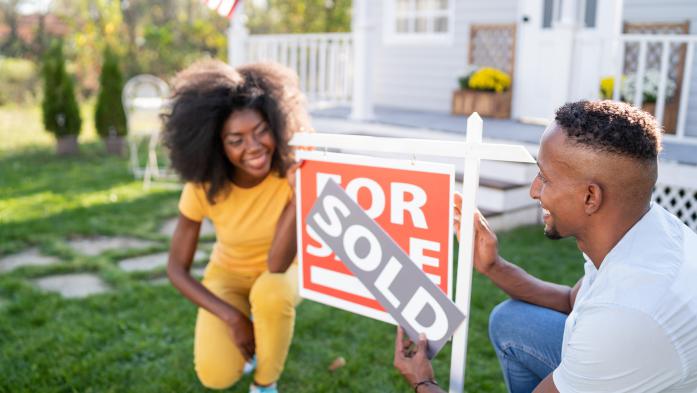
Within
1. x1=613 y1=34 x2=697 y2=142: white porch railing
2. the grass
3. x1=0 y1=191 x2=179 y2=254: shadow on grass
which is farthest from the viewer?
x1=613 y1=34 x2=697 y2=142: white porch railing

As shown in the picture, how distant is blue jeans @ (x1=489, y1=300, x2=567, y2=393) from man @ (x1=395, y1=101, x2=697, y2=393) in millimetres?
442

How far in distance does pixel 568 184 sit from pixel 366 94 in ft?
18.2

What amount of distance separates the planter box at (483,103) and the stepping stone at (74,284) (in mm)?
4693

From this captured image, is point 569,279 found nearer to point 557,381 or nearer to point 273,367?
point 273,367

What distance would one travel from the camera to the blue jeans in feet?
6.63

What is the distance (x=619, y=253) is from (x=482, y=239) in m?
0.42

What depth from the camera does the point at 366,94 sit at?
22.6ft

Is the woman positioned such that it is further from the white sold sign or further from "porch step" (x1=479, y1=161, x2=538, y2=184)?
"porch step" (x1=479, y1=161, x2=538, y2=184)

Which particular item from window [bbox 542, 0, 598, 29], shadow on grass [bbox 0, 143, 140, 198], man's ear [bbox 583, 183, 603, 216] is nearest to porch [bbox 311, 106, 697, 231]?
window [bbox 542, 0, 598, 29]

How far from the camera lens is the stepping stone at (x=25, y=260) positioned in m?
4.24

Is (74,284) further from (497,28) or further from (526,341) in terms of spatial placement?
(497,28)

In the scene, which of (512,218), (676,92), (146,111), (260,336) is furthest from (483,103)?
(260,336)

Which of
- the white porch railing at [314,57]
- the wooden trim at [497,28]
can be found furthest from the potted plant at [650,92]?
the white porch railing at [314,57]

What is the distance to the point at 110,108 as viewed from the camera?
27.6 feet
